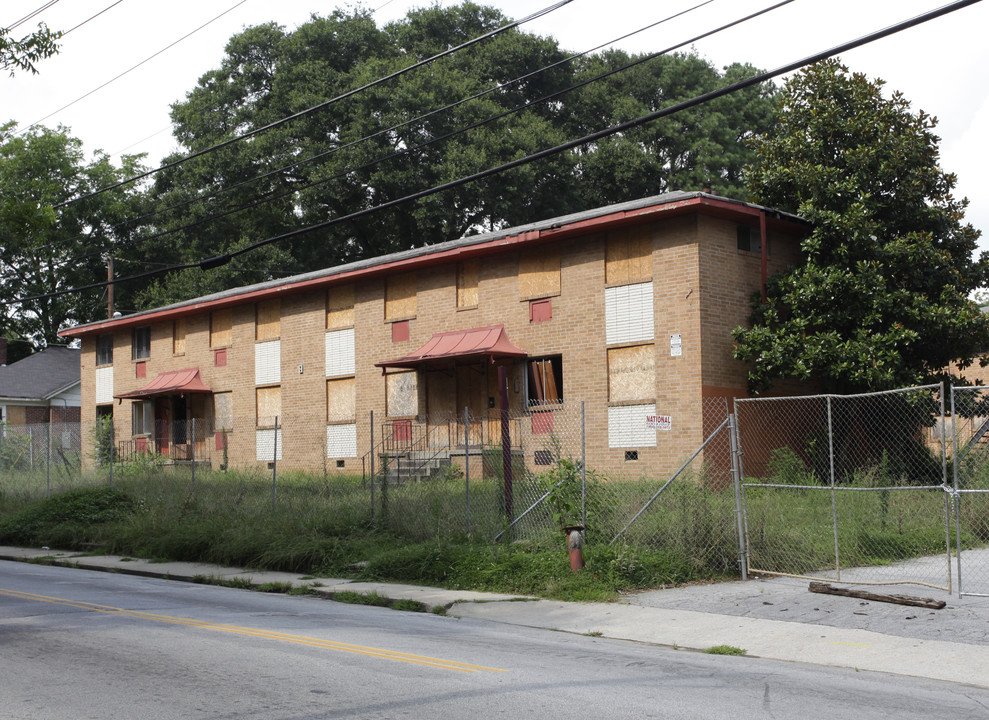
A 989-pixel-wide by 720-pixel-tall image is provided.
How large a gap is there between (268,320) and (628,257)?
13800mm

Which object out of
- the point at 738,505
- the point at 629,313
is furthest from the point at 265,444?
the point at 738,505

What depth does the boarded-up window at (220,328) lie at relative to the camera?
34.2 m

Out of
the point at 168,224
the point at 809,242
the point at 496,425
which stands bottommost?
the point at 496,425

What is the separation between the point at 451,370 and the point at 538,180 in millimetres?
23614

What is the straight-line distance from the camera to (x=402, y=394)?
28.7 meters

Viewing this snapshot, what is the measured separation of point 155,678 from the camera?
7.80 m

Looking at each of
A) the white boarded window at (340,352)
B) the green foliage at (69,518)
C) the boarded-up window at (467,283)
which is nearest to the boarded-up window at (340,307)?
the white boarded window at (340,352)

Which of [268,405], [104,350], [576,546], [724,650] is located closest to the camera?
[724,650]

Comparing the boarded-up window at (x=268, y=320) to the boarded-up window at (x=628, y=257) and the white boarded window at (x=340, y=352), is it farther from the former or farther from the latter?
the boarded-up window at (x=628, y=257)

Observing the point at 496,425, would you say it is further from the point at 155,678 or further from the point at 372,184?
the point at 372,184

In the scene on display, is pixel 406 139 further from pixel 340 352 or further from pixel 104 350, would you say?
pixel 340 352

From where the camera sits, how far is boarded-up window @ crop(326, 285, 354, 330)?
30281 mm

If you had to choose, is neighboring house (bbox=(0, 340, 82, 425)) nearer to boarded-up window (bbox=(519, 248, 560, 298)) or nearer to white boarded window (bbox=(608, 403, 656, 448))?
boarded-up window (bbox=(519, 248, 560, 298))

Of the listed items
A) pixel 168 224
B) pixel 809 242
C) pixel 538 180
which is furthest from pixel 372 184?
pixel 809 242
